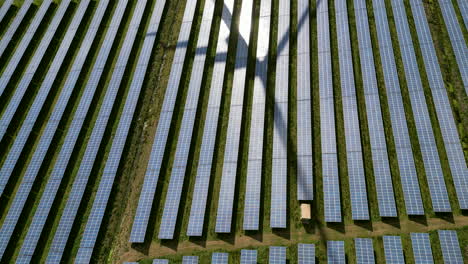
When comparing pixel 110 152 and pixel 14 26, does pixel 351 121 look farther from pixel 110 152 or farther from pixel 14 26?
pixel 14 26

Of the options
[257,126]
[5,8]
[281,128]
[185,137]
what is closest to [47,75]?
[5,8]

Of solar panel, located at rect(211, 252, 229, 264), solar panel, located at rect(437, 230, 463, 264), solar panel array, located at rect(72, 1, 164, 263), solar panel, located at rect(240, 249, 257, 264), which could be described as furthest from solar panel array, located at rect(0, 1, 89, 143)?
solar panel, located at rect(437, 230, 463, 264)

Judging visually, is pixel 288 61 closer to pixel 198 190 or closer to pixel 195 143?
pixel 195 143

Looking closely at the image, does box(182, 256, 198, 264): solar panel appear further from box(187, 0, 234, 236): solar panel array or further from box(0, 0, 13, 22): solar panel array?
box(0, 0, 13, 22): solar panel array

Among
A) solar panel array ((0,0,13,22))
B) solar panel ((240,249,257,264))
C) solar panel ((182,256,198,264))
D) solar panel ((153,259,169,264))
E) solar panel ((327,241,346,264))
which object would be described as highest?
solar panel array ((0,0,13,22))

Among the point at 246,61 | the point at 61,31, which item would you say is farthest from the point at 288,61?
the point at 61,31
